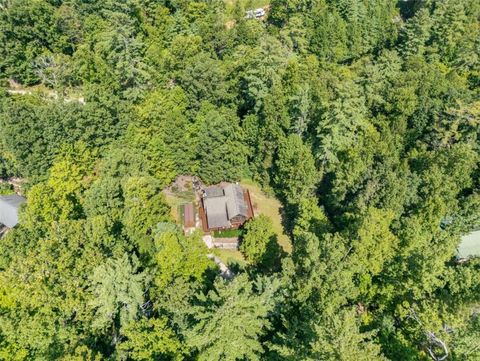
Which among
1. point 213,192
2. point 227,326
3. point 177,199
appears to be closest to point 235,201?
point 213,192

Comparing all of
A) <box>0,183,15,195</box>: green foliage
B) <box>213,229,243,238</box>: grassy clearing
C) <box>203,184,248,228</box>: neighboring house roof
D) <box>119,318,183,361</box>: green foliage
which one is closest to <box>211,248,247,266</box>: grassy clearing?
<box>213,229,243,238</box>: grassy clearing

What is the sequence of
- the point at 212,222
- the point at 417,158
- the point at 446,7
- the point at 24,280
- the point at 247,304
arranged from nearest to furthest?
the point at 247,304
the point at 24,280
the point at 212,222
the point at 417,158
the point at 446,7

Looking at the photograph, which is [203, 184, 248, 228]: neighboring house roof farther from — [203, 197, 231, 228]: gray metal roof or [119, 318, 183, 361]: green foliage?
[119, 318, 183, 361]: green foliage

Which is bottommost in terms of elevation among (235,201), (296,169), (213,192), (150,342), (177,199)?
(177,199)

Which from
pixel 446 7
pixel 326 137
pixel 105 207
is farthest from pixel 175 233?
pixel 446 7

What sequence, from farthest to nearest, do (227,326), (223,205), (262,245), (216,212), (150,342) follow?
(223,205) → (216,212) → (262,245) → (150,342) → (227,326)

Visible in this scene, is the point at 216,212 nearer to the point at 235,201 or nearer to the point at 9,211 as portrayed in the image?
the point at 235,201

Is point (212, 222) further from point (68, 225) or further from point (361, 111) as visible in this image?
point (361, 111)
